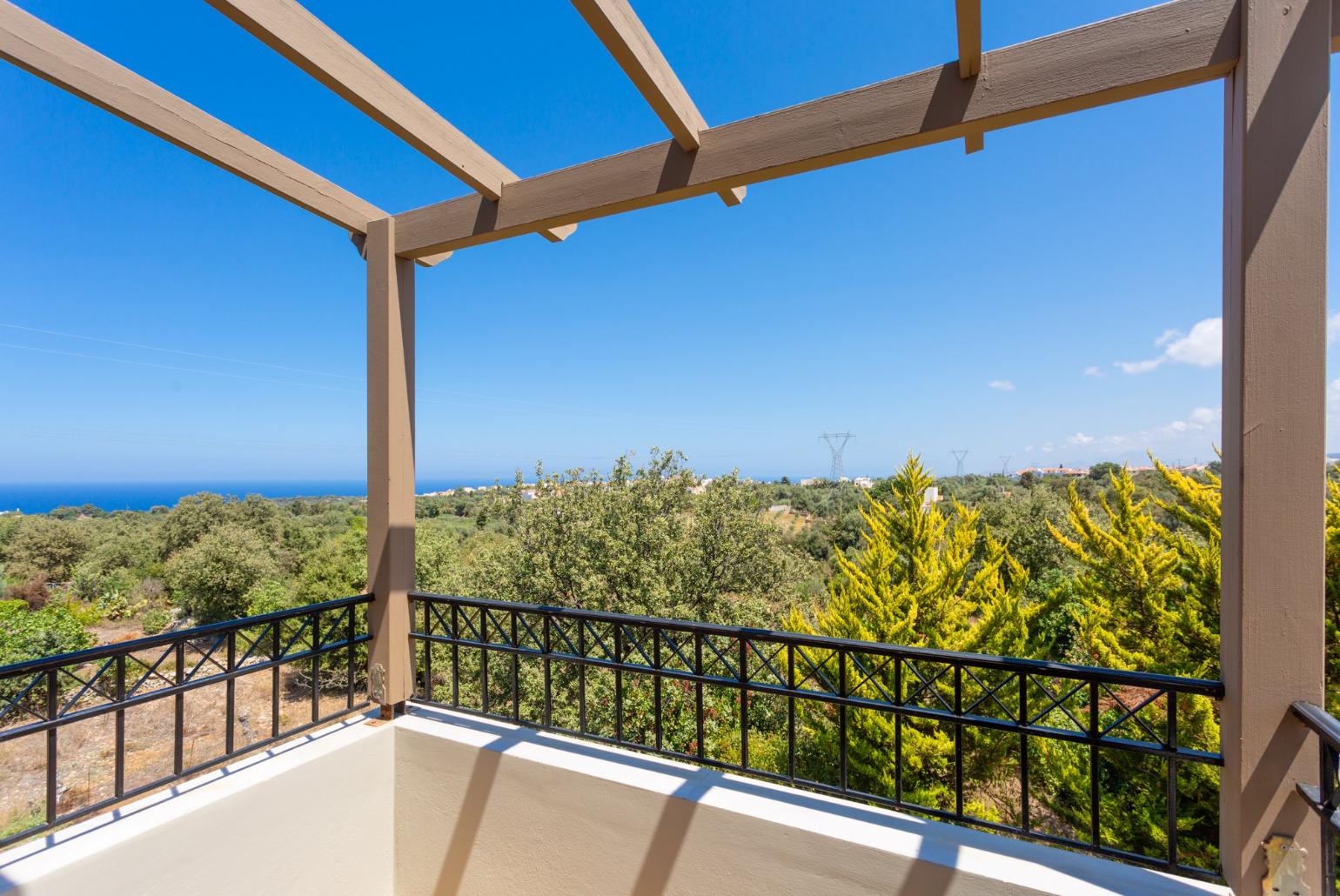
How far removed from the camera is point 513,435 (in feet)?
72.6

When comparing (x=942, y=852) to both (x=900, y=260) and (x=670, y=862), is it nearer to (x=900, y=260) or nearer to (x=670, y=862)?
(x=670, y=862)

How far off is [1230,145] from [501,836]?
9.99 ft

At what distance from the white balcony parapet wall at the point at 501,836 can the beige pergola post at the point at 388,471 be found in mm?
280

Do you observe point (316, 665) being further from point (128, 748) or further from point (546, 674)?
point (128, 748)

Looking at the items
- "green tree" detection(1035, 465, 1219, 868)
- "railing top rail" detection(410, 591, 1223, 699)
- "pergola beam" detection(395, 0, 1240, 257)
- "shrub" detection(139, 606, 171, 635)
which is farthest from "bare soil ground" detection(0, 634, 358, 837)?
"green tree" detection(1035, 465, 1219, 868)

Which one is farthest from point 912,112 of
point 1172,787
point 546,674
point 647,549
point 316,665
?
point 647,549

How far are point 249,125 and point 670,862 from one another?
2966 mm

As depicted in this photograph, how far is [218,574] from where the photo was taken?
1348 centimetres

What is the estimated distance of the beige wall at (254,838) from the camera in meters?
1.46

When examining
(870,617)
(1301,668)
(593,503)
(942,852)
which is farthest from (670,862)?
(593,503)

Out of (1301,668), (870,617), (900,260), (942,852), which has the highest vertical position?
(900,260)

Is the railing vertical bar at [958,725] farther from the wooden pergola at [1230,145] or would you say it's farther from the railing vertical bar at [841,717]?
the wooden pergola at [1230,145]

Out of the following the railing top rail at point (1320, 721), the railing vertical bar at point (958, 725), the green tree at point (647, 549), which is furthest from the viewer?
the green tree at point (647, 549)

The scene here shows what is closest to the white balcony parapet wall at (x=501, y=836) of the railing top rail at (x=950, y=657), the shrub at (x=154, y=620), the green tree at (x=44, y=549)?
the railing top rail at (x=950, y=657)
